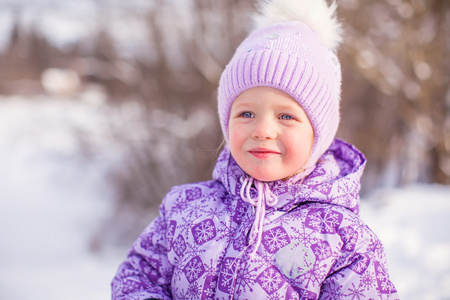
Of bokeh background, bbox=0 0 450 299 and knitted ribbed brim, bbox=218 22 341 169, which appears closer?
knitted ribbed brim, bbox=218 22 341 169

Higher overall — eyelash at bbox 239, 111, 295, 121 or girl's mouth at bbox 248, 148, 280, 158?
eyelash at bbox 239, 111, 295, 121

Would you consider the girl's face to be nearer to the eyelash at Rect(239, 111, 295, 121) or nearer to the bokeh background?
the eyelash at Rect(239, 111, 295, 121)

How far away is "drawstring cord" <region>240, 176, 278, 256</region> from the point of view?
1.25m

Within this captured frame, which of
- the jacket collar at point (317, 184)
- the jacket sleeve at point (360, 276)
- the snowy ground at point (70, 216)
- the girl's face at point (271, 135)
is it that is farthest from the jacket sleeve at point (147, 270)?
the snowy ground at point (70, 216)

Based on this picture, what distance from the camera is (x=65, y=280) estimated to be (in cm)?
425

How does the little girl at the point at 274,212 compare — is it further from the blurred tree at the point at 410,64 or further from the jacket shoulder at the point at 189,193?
the blurred tree at the point at 410,64

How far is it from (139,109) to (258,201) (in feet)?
17.7

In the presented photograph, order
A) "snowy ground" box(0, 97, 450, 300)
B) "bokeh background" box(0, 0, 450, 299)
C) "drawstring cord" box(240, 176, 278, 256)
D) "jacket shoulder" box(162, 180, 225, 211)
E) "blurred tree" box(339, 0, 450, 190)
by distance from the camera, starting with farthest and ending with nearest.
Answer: "bokeh background" box(0, 0, 450, 299)
"blurred tree" box(339, 0, 450, 190)
"snowy ground" box(0, 97, 450, 300)
"jacket shoulder" box(162, 180, 225, 211)
"drawstring cord" box(240, 176, 278, 256)

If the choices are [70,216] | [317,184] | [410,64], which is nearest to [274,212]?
[317,184]

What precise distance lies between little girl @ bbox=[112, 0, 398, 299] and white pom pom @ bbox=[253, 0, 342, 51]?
7cm

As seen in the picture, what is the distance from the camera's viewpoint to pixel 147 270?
1.44 m

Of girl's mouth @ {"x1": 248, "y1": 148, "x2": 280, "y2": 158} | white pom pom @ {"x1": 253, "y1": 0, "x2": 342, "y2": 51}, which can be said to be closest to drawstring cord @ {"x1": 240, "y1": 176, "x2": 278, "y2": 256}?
girl's mouth @ {"x1": 248, "y1": 148, "x2": 280, "y2": 158}

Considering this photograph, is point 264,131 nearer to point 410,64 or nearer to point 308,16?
point 308,16

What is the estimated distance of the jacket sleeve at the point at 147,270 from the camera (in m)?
1.39
